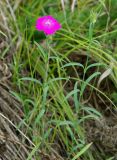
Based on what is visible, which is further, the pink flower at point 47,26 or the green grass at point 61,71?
the green grass at point 61,71

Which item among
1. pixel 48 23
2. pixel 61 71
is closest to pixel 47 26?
pixel 48 23

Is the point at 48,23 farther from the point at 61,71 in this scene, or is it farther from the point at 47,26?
the point at 61,71

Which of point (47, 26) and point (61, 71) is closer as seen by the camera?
point (47, 26)

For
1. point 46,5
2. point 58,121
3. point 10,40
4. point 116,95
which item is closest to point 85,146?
point 58,121

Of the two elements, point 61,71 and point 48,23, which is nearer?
point 48,23

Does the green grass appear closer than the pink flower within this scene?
No

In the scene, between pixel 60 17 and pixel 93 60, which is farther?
pixel 60 17

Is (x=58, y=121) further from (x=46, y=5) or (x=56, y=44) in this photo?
(x=46, y=5)

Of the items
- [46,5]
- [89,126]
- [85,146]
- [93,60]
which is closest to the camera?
[85,146]
